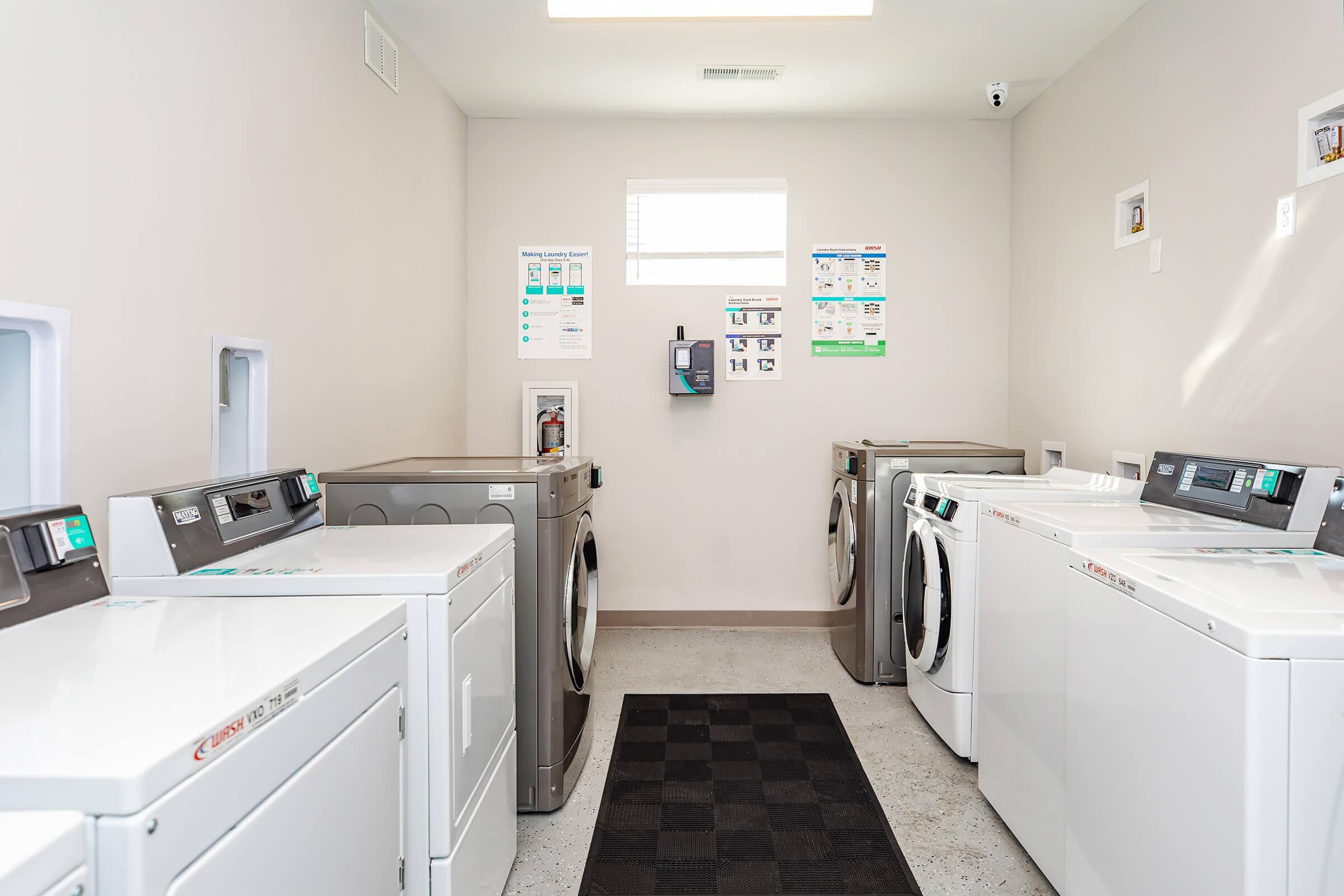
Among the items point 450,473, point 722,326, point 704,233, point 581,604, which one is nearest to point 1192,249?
point 722,326

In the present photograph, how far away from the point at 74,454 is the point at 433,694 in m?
0.86

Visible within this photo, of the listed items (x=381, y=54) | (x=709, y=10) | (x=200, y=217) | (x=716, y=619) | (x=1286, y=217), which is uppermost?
(x=709, y=10)

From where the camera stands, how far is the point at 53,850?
576 millimetres

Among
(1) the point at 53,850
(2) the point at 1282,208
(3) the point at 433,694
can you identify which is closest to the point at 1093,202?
(2) the point at 1282,208

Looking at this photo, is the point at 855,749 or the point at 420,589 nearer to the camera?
the point at 420,589

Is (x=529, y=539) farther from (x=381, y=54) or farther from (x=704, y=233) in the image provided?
(x=704, y=233)

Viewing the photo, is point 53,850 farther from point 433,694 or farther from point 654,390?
point 654,390

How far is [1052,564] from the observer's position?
1.73 m

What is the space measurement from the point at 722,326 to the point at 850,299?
27.1 inches

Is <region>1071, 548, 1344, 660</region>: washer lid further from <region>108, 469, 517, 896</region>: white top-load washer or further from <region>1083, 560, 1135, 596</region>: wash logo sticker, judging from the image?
<region>108, 469, 517, 896</region>: white top-load washer

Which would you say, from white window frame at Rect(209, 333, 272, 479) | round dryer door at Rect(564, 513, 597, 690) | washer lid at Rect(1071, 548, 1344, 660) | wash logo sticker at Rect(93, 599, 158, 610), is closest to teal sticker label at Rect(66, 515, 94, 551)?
wash logo sticker at Rect(93, 599, 158, 610)

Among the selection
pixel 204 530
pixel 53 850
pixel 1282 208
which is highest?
pixel 1282 208

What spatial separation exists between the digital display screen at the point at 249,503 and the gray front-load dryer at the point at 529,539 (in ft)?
1.20

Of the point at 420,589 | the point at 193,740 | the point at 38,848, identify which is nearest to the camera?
the point at 38,848
